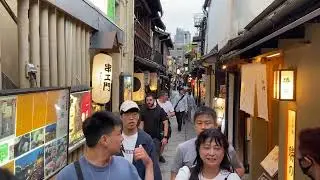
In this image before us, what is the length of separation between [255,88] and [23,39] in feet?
18.3

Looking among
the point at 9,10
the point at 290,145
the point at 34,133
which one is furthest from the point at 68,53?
the point at 290,145

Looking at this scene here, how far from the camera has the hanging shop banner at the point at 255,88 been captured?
10284mm

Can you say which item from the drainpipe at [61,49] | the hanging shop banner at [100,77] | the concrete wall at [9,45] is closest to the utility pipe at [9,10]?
the concrete wall at [9,45]

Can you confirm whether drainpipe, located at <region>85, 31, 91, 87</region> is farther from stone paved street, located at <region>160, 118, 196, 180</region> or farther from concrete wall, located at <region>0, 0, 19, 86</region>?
concrete wall, located at <region>0, 0, 19, 86</region>

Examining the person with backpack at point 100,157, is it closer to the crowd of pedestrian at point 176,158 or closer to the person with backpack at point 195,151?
the crowd of pedestrian at point 176,158

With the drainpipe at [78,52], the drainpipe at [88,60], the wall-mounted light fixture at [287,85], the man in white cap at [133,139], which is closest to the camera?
the man in white cap at [133,139]

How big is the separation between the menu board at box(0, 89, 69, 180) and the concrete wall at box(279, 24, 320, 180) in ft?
12.5

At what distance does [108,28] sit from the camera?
14766mm

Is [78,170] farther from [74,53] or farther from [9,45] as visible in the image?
[74,53]

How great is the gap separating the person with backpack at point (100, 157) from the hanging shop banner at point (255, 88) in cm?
617

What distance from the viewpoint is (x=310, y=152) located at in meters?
3.20

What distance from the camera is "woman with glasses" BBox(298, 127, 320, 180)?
3176 millimetres

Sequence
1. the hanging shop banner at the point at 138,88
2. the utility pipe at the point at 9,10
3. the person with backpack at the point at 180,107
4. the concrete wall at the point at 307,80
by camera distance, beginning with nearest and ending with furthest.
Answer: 1. the utility pipe at the point at 9,10
2. the concrete wall at the point at 307,80
3. the hanging shop banner at the point at 138,88
4. the person with backpack at the point at 180,107

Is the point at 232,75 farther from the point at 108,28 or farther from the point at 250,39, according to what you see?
the point at 250,39
